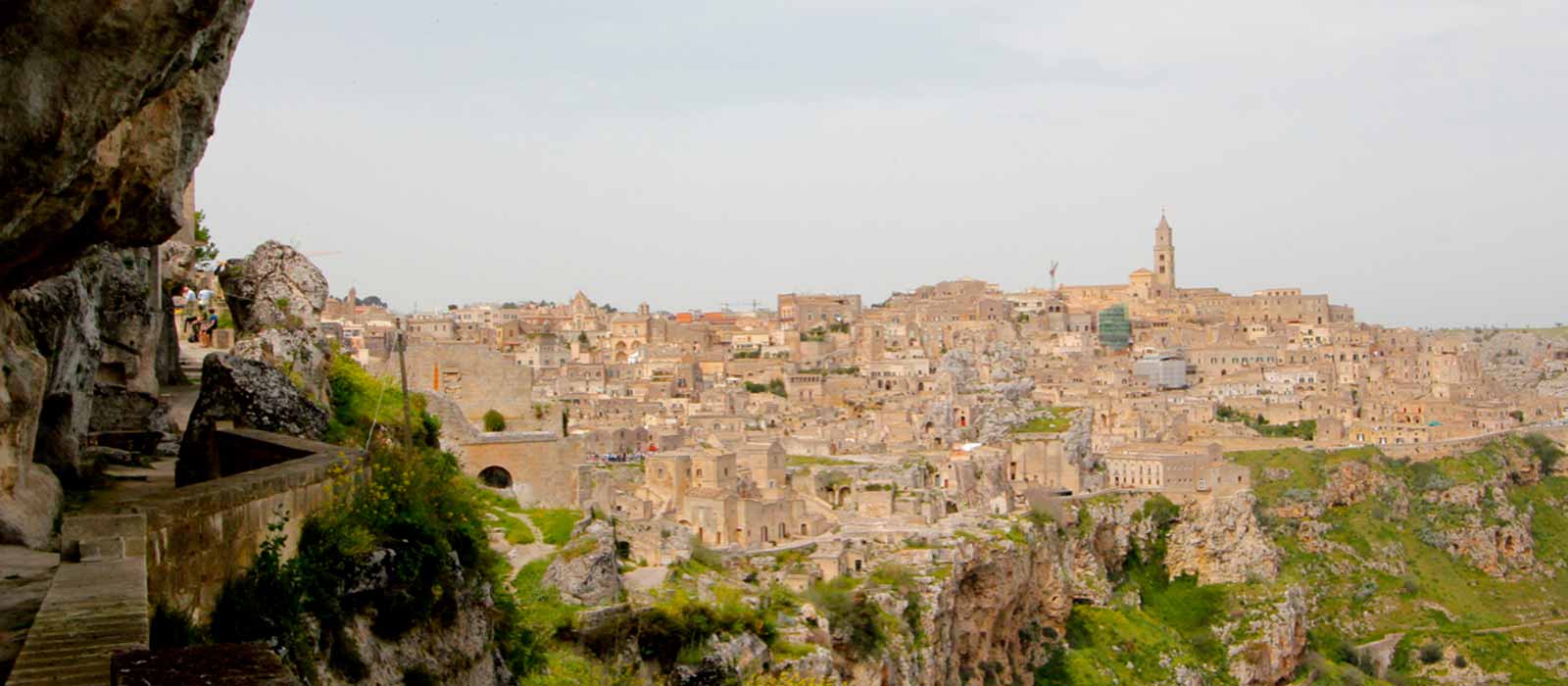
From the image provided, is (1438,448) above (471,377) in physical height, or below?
below

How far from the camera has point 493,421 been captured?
22.9m

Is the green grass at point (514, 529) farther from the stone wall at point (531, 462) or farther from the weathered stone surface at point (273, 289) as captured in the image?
the weathered stone surface at point (273, 289)

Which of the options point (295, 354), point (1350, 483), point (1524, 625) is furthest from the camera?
point (1350, 483)

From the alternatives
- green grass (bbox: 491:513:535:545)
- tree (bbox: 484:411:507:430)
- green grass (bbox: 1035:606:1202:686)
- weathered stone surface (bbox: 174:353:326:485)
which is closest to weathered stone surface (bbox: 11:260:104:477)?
weathered stone surface (bbox: 174:353:326:485)

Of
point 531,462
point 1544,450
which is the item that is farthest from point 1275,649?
point 531,462

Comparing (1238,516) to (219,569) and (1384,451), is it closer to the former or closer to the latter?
(1384,451)

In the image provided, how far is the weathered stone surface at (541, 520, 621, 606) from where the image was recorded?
1839cm

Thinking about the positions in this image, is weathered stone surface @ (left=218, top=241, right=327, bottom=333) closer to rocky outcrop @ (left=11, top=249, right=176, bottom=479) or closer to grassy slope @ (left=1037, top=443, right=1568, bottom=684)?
rocky outcrop @ (left=11, top=249, right=176, bottom=479)

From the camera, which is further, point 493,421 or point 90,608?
point 493,421

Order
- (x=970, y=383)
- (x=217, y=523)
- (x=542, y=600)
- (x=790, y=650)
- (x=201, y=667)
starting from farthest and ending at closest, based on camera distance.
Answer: (x=970, y=383) → (x=790, y=650) → (x=542, y=600) → (x=217, y=523) → (x=201, y=667)

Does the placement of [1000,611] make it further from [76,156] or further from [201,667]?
[201,667]

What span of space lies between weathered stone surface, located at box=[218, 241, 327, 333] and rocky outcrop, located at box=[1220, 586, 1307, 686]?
35.5 m

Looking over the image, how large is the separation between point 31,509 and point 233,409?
2635mm

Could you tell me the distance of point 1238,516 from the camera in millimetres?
50688
